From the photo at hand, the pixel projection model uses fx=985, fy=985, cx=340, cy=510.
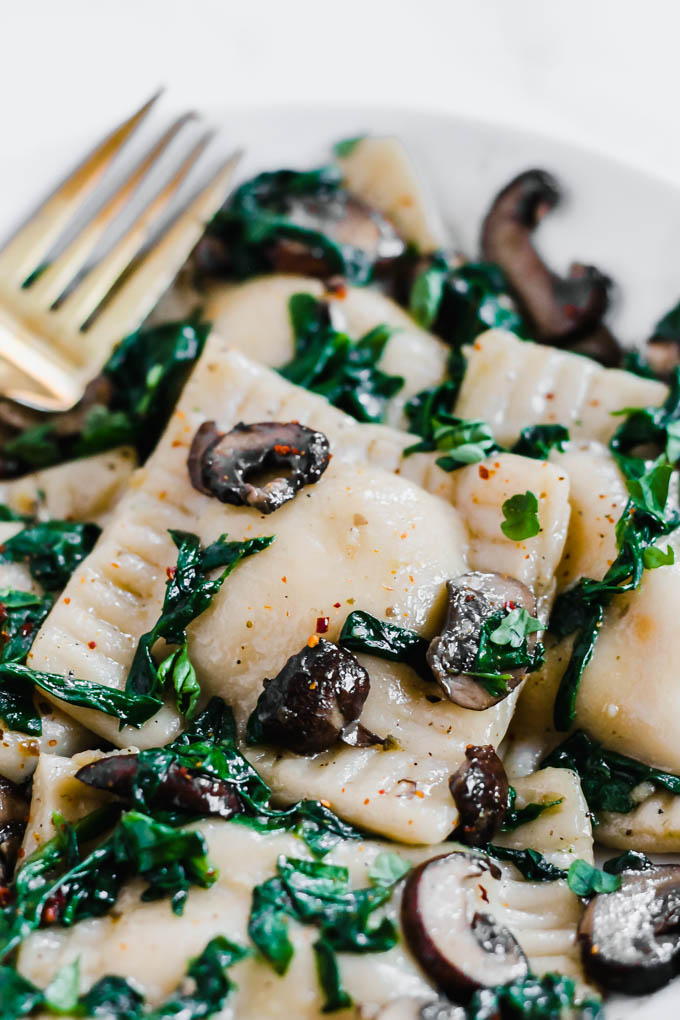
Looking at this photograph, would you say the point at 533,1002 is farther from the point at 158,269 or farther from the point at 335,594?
the point at 158,269

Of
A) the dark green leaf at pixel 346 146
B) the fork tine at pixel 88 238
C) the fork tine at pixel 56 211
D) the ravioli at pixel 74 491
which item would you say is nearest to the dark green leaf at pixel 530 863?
the ravioli at pixel 74 491

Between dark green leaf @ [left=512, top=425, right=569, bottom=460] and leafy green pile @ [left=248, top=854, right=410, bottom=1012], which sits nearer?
leafy green pile @ [left=248, top=854, right=410, bottom=1012]

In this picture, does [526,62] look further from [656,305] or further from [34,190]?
[34,190]

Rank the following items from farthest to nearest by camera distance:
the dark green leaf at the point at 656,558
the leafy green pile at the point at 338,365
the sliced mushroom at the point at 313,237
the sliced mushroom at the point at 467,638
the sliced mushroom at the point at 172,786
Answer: the sliced mushroom at the point at 313,237 < the leafy green pile at the point at 338,365 < the dark green leaf at the point at 656,558 < the sliced mushroom at the point at 467,638 < the sliced mushroom at the point at 172,786

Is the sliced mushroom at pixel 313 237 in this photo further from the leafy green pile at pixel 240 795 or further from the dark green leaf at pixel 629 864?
the dark green leaf at pixel 629 864

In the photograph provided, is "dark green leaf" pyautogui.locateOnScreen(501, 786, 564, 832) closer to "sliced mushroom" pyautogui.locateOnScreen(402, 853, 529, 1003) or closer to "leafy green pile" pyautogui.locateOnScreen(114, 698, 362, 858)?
"sliced mushroom" pyautogui.locateOnScreen(402, 853, 529, 1003)

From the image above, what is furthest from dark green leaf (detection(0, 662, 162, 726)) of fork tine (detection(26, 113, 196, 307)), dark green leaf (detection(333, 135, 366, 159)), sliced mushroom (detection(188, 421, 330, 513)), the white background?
dark green leaf (detection(333, 135, 366, 159))

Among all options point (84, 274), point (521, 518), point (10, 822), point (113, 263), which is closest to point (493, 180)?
point (113, 263)

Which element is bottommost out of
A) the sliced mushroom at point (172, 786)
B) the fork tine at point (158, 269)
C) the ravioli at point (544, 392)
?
the sliced mushroom at point (172, 786)
